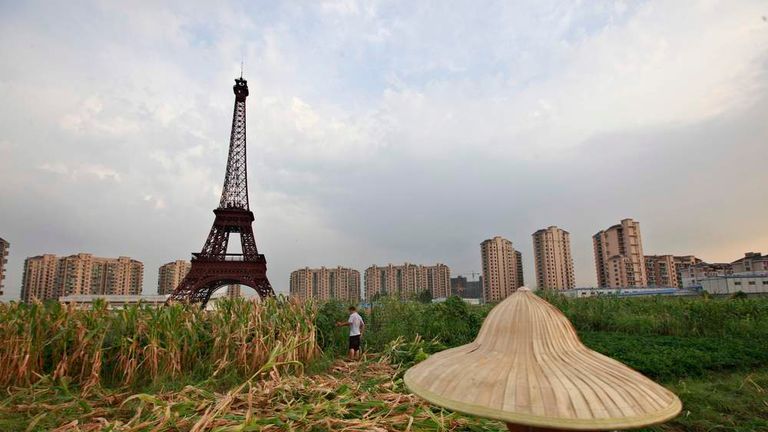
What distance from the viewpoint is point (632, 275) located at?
44.2 metres

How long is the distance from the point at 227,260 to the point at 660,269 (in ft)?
172

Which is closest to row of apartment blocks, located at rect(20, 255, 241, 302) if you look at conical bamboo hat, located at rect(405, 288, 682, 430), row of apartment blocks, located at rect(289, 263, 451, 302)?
row of apartment blocks, located at rect(289, 263, 451, 302)

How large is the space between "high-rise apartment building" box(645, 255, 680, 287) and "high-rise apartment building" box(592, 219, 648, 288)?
228 inches

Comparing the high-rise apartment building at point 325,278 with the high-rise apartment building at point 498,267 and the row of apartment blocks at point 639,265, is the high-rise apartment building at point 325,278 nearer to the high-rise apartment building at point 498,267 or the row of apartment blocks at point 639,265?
the high-rise apartment building at point 498,267

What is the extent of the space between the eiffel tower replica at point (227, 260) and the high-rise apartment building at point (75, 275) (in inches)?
1151

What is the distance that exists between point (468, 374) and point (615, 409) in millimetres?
290

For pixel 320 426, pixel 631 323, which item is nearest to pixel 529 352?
pixel 320 426

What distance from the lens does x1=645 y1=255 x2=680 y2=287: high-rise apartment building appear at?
162 ft

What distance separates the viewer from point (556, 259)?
A: 45.4 m

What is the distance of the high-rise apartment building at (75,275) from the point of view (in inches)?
1777

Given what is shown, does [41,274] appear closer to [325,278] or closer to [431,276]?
[325,278]

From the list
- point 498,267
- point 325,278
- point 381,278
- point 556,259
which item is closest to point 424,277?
point 381,278

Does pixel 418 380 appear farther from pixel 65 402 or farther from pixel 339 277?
pixel 339 277

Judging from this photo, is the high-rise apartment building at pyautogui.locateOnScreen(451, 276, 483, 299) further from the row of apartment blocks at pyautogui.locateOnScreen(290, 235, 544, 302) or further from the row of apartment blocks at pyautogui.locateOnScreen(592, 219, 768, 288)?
the row of apartment blocks at pyautogui.locateOnScreen(592, 219, 768, 288)
